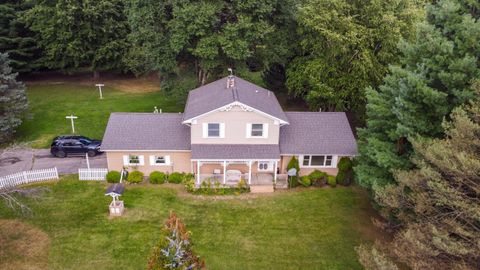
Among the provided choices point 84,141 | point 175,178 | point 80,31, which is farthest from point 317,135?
point 80,31

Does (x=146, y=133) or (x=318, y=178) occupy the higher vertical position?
(x=146, y=133)

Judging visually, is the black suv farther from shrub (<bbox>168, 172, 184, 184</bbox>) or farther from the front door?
the front door

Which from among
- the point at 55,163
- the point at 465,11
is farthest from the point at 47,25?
the point at 465,11

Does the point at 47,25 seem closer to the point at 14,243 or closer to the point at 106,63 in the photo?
the point at 106,63

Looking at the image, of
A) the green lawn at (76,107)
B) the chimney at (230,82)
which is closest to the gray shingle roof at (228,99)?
the chimney at (230,82)

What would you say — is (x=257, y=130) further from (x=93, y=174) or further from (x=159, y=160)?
(x=93, y=174)
